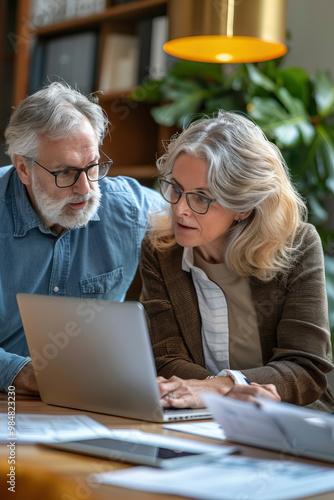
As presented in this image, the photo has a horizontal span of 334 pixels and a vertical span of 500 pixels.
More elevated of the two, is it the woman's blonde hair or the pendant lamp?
the pendant lamp

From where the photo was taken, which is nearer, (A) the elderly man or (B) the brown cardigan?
(B) the brown cardigan

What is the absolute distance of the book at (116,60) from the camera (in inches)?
135

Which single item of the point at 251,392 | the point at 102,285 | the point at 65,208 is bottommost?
the point at 102,285

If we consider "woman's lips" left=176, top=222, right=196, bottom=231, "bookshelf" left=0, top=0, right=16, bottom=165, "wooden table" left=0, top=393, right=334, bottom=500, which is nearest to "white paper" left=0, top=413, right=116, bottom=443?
"wooden table" left=0, top=393, right=334, bottom=500

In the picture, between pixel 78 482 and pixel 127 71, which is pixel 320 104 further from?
pixel 78 482

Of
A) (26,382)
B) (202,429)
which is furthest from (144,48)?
(202,429)

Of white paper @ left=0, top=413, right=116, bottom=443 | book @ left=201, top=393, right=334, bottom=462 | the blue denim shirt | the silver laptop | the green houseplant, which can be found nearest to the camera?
book @ left=201, top=393, right=334, bottom=462

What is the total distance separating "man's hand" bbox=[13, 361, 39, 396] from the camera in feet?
4.58

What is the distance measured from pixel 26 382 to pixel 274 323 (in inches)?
22.7

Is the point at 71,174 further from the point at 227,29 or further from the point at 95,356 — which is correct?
the point at 95,356

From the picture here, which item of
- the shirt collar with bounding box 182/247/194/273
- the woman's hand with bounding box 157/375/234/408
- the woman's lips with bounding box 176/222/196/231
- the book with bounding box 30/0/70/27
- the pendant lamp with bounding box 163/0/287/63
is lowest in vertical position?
the woman's hand with bounding box 157/375/234/408

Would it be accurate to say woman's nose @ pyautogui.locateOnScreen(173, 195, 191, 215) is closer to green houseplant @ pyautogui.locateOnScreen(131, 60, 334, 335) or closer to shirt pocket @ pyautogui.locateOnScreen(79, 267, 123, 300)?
shirt pocket @ pyautogui.locateOnScreen(79, 267, 123, 300)

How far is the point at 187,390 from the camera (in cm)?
128

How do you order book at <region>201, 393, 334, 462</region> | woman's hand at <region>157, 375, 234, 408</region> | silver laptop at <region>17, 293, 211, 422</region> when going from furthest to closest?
woman's hand at <region>157, 375, 234, 408</region>, silver laptop at <region>17, 293, 211, 422</region>, book at <region>201, 393, 334, 462</region>
